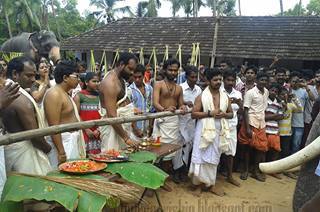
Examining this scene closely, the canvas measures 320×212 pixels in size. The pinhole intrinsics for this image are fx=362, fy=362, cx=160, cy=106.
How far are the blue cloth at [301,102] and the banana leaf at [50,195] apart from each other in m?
4.74

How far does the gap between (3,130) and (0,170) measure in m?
0.47

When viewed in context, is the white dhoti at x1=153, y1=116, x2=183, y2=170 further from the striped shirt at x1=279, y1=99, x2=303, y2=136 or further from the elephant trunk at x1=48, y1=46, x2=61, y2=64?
the elephant trunk at x1=48, y1=46, x2=61, y2=64

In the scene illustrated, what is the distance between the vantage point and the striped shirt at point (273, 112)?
226 inches

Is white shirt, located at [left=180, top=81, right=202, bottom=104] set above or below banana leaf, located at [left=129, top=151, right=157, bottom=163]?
above

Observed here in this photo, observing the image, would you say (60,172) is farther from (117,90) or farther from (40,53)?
(40,53)

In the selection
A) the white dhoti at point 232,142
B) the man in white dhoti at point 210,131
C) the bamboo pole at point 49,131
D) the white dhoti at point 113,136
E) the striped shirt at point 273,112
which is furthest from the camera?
the striped shirt at point 273,112

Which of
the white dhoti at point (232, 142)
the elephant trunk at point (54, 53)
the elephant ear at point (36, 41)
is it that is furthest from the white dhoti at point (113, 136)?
the elephant ear at point (36, 41)

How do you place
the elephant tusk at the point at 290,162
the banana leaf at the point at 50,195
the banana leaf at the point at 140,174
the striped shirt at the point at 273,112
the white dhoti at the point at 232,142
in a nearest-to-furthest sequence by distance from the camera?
the elephant tusk at the point at 290,162
the banana leaf at the point at 50,195
the banana leaf at the point at 140,174
the white dhoti at the point at 232,142
the striped shirt at the point at 273,112

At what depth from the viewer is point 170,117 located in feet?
16.8

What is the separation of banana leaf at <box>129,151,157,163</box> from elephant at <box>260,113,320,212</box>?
1396mm

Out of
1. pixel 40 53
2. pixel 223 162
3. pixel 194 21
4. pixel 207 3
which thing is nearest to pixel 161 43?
pixel 194 21

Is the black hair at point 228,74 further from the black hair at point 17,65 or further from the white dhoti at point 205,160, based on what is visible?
the black hair at point 17,65

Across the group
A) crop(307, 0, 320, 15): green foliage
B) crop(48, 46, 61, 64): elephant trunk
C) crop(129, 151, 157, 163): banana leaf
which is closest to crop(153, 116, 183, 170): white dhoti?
crop(129, 151, 157, 163): banana leaf

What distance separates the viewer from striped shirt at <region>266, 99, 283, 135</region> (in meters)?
5.75
